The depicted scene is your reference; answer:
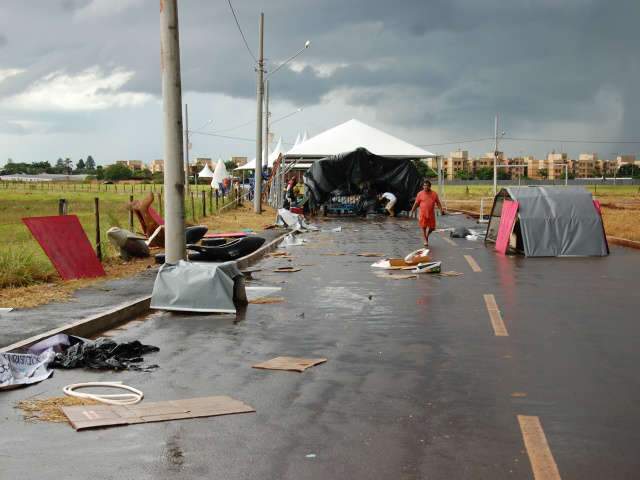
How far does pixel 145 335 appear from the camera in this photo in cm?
955

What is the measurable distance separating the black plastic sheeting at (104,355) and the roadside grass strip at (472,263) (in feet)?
31.2

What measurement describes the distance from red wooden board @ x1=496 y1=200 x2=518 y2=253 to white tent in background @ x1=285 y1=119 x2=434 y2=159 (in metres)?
22.9

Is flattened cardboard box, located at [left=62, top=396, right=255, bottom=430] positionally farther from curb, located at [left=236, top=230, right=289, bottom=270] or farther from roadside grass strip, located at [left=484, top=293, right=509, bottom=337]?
curb, located at [left=236, top=230, right=289, bottom=270]

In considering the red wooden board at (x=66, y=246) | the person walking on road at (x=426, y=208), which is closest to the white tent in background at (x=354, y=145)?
the person walking on road at (x=426, y=208)

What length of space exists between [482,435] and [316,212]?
40.5 meters

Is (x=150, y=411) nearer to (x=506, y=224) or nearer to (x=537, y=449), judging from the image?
(x=537, y=449)

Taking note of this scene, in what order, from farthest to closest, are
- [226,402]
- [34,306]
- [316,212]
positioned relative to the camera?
[316,212] → [34,306] → [226,402]

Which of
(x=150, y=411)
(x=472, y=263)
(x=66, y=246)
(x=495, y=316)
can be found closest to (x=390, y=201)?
(x=472, y=263)

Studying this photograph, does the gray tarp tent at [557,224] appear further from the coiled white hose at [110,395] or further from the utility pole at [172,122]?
the coiled white hose at [110,395]

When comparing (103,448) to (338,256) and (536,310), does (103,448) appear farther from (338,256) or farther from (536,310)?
(338,256)

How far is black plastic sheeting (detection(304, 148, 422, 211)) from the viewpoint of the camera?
144 ft

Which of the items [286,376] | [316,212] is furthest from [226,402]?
[316,212]

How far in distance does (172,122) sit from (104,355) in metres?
6.52

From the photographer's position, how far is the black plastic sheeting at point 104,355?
7.72 meters
